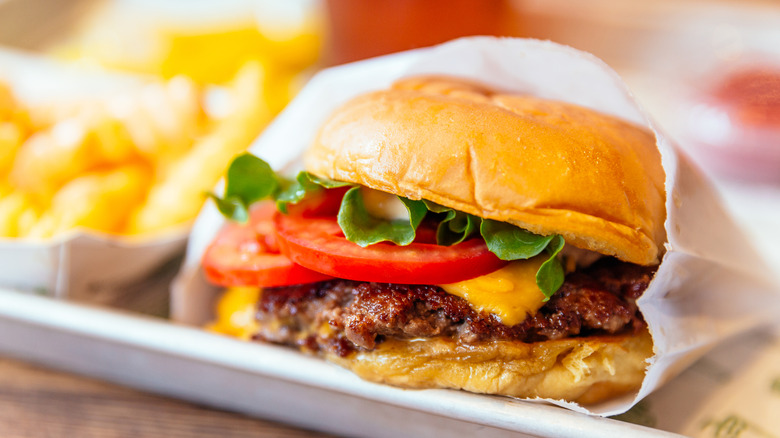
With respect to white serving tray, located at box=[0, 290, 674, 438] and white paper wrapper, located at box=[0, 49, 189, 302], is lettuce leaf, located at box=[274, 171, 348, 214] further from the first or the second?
white paper wrapper, located at box=[0, 49, 189, 302]

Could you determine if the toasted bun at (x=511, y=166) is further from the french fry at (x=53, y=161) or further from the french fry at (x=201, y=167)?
the french fry at (x=53, y=161)

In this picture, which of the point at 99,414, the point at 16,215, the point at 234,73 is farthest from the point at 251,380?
the point at 234,73

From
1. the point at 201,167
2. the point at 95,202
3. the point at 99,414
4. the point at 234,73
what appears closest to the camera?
the point at 99,414

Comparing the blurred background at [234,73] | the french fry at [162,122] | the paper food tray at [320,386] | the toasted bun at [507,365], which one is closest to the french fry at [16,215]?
the blurred background at [234,73]

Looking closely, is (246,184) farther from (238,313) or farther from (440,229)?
(440,229)

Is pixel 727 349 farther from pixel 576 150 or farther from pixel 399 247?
pixel 399 247

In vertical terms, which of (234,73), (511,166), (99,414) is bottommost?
(99,414)
